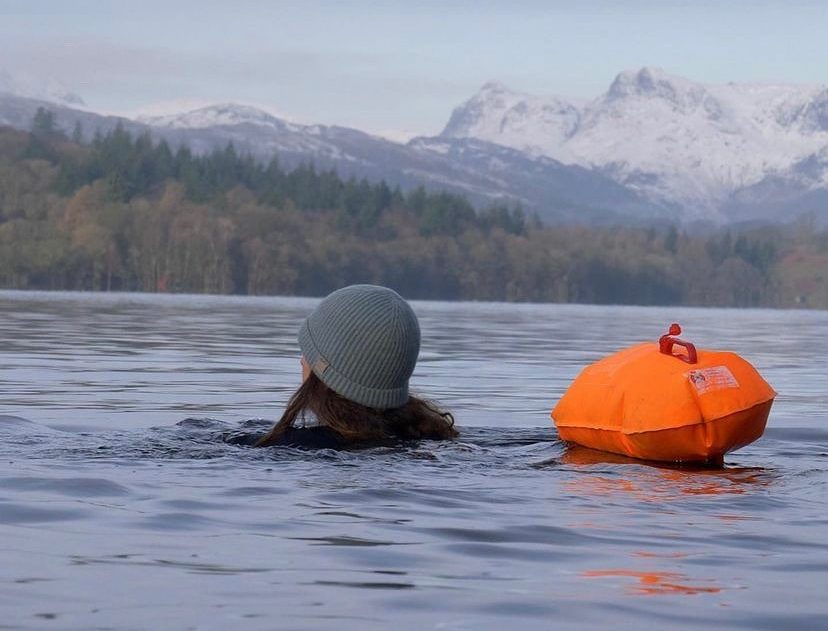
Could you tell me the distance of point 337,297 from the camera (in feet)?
31.4

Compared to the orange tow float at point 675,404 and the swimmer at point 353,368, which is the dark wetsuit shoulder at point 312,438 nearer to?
the swimmer at point 353,368

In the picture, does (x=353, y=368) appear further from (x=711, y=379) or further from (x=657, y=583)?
(x=657, y=583)

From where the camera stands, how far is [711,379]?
402 inches

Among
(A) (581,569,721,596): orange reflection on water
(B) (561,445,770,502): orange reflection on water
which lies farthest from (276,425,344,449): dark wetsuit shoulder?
(A) (581,569,721,596): orange reflection on water

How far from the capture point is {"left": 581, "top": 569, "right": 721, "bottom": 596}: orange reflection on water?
6.24 m

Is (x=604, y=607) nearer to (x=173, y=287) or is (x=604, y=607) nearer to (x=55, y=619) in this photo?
(x=55, y=619)

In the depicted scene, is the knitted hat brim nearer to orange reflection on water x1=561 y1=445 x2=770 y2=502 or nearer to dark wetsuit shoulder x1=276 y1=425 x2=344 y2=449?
dark wetsuit shoulder x1=276 y1=425 x2=344 y2=449

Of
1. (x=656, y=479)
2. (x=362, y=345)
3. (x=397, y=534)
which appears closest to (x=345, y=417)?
(x=362, y=345)

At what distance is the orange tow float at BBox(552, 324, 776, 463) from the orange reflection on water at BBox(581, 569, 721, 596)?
3537 millimetres

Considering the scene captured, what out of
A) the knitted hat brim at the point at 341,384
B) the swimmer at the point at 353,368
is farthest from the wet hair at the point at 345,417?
the knitted hat brim at the point at 341,384

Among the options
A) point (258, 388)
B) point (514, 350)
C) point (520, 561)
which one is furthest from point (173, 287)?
point (520, 561)

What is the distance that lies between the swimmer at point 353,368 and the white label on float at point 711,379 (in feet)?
5.88

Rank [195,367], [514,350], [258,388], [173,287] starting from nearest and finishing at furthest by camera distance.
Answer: [258,388] → [195,367] → [514,350] → [173,287]

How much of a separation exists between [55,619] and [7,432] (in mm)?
6864
